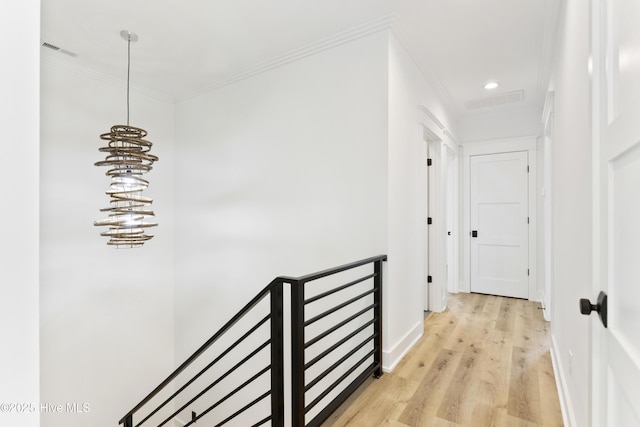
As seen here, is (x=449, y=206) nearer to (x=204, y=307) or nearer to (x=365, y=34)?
(x=365, y=34)

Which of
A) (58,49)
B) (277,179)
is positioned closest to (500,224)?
(277,179)

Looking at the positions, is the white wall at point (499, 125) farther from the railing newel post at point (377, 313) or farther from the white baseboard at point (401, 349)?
the railing newel post at point (377, 313)

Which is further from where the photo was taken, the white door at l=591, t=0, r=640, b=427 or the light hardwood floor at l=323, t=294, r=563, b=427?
the light hardwood floor at l=323, t=294, r=563, b=427

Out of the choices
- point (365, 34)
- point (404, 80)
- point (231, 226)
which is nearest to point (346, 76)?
point (365, 34)

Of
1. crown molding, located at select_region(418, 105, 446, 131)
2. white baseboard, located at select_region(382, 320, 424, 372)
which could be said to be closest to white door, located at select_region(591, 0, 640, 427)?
white baseboard, located at select_region(382, 320, 424, 372)

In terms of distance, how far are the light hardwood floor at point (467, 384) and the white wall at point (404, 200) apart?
24 centimetres

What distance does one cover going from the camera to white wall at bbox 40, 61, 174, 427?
3.01 metres

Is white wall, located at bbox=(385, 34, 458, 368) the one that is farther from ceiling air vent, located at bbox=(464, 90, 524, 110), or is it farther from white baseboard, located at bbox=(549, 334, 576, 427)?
ceiling air vent, located at bbox=(464, 90, 524, 110)

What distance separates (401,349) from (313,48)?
2.71m

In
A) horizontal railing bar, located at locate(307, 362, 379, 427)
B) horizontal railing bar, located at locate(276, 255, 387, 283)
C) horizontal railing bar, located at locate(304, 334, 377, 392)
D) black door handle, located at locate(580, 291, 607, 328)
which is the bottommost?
horizontal railing bar, located at locate(307, 362, 379, 427)

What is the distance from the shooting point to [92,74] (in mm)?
3279

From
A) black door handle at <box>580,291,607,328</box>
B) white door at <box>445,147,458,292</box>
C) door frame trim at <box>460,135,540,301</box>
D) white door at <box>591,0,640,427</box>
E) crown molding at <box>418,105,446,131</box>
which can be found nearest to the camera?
white door at <box>591,0,640,427</box>

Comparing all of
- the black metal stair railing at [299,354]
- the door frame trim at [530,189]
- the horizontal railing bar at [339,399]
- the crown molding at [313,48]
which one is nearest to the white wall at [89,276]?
the black metal stair railing at [299,354]

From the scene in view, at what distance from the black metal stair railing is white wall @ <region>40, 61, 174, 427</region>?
607 mm
